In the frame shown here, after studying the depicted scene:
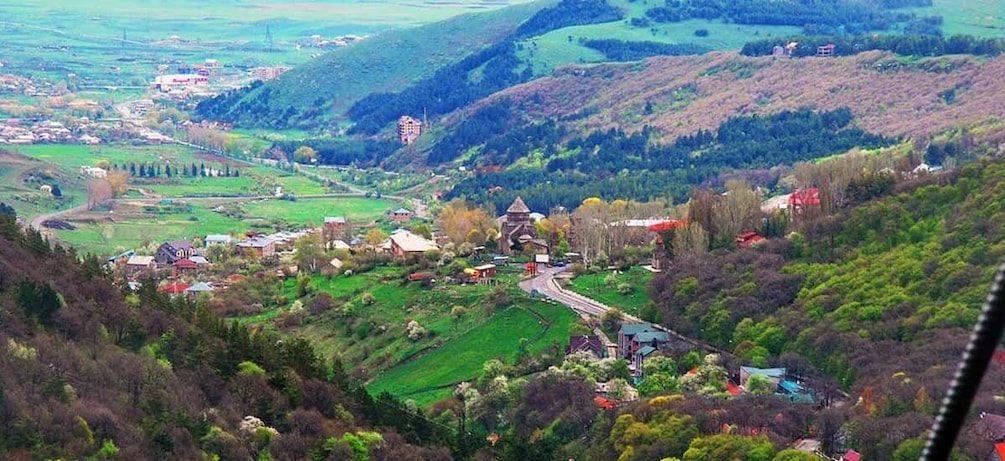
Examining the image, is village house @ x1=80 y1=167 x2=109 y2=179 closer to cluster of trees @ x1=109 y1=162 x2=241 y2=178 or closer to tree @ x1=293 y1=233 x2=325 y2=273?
cluster of trees @ x1=109 y1=162 x2=241 y2=178

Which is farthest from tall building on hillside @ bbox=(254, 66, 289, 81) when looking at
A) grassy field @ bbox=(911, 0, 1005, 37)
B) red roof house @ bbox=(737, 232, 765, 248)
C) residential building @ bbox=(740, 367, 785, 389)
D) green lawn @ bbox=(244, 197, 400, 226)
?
residential building @ bbox=(740, 367, 785, 389)

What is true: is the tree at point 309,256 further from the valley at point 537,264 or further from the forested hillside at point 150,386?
the forested hillside at point 150,386

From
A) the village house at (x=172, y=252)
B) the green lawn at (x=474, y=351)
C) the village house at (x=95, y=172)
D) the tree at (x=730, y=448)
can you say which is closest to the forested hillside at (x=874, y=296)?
the tree at (x=730, y=448)

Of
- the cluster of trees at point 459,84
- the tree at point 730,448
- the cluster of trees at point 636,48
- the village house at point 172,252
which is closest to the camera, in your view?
the tree at point 730,448

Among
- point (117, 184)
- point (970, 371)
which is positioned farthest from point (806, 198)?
point (970, 371)

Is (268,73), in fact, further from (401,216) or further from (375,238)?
(375,238)
